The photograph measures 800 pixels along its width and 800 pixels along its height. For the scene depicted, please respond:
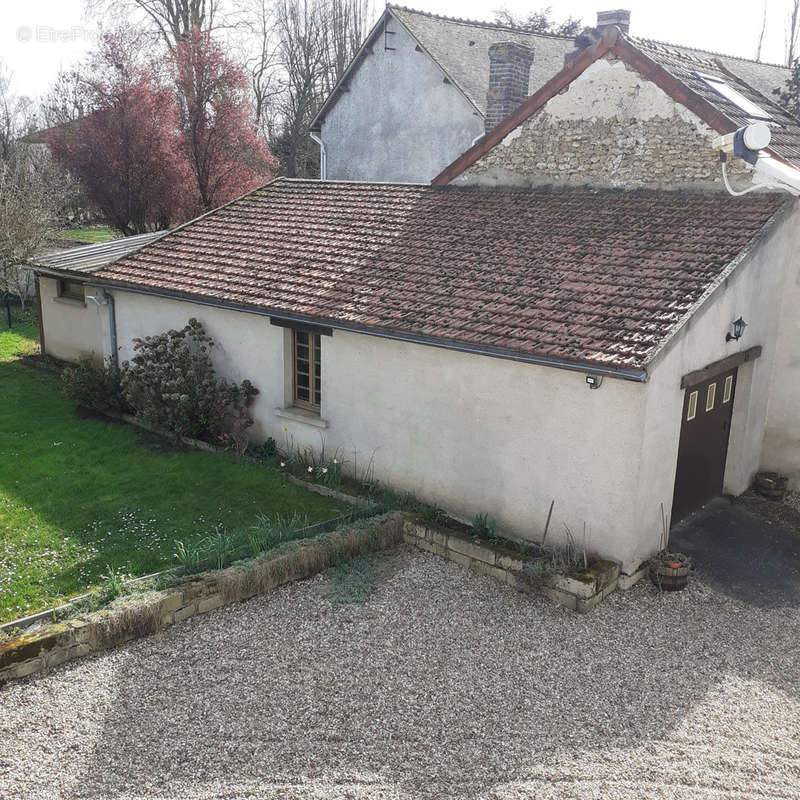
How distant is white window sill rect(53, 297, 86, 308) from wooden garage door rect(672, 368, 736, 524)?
1324 centimetres

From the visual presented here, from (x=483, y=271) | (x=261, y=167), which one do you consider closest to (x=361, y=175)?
(x=261, y=167)

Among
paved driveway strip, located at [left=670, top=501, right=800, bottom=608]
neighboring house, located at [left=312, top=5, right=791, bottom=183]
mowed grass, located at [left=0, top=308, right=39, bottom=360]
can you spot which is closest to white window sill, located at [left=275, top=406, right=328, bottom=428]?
paved driveway strip, located at [left=670, top=501, right=800, bottom=608]

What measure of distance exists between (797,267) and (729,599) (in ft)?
16.8

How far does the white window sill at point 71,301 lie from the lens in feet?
58.3

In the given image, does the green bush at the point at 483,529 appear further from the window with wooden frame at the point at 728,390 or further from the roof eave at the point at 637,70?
the roof eave at the point at 637,70

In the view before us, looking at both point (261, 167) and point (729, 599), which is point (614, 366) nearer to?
point (729, 599)

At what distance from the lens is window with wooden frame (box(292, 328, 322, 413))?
12339 mm

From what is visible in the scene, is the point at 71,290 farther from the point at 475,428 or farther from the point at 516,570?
the point at 516,570

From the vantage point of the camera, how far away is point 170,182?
27188 millimetres

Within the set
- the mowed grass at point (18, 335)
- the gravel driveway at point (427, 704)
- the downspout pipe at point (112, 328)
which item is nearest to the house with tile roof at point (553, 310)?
the downspout pipe at point (112, 328)

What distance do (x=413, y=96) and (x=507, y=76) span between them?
7.66m

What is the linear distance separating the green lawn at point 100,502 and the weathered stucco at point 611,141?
6767 millimetres

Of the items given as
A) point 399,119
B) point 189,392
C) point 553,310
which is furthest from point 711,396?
point 399,119

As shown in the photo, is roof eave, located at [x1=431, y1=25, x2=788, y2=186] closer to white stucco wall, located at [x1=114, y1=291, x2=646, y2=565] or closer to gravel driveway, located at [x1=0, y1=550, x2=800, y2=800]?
white stucco wall, located at [x1=114, y1=291, x2=646, y2=565]
